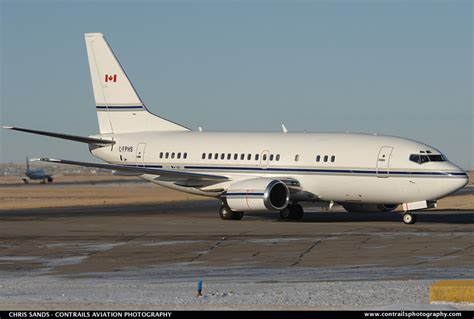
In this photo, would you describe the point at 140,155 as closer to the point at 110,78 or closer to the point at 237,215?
the point at 110,78

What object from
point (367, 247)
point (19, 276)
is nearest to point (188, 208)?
point (367, 247)

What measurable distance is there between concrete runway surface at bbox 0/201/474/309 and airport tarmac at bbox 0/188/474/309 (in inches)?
1.1

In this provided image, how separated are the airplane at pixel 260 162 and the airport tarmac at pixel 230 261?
1202 mm

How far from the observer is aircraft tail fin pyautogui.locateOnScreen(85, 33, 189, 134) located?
166 ft

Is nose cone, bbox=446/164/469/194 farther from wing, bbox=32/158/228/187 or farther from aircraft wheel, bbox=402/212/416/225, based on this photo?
wing, bbox=32/158/228/187

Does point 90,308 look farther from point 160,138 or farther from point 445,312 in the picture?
point 160,138

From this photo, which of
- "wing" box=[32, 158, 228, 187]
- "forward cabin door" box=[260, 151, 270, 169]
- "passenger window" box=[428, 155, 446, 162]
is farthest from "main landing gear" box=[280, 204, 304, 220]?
"passenger window" box=[428, 155, 446, 162]

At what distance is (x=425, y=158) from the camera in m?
40.1

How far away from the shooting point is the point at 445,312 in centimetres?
1644

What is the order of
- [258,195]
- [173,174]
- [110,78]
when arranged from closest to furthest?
1. [258,195]
2. [173,174]
3. [110,78]

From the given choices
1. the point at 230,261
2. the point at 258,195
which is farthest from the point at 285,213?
the point at 230,261

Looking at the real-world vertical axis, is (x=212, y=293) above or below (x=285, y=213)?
above

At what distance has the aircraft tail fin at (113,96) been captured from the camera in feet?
166

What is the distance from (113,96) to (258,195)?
13.1 metres
